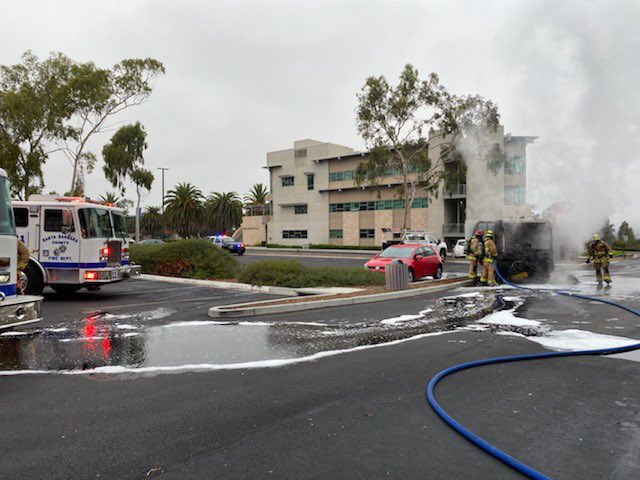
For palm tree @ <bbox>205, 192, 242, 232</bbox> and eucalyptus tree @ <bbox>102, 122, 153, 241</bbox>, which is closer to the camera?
eucalyptus tree @ <bbox>102, 122, 153, 241</bbox>

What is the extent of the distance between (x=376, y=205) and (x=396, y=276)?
136 ft

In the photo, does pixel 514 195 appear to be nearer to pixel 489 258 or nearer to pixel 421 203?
pixel 489 258

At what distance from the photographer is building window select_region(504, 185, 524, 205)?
62.7 ft

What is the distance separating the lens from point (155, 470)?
334 centimetres

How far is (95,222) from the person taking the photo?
41.2 feet

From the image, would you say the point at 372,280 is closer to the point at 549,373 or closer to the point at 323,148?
the point at 549,373

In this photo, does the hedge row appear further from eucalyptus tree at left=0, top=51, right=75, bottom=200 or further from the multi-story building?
the multi-story building

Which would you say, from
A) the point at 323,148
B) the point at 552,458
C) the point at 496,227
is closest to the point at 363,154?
the point at 323,148

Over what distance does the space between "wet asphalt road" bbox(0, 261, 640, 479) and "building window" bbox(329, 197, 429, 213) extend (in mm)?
45142

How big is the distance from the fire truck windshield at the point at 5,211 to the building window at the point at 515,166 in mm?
17840

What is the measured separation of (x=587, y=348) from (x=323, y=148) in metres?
54.8

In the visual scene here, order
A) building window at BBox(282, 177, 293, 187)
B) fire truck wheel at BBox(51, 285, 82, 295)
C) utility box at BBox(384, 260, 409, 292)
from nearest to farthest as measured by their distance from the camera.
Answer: fire truck wheel at BBox(51, 285, 82, 295) < utility box at BBox(384, 260, 409, 292) < building window at BBox(282, 177, 293, 187)

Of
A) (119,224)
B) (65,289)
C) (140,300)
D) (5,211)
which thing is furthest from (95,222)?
(5,211)

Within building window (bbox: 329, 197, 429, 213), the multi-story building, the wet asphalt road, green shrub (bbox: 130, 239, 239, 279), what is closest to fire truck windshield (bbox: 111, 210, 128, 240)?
green shrub (bbox: 130, 239, 239, 279)
